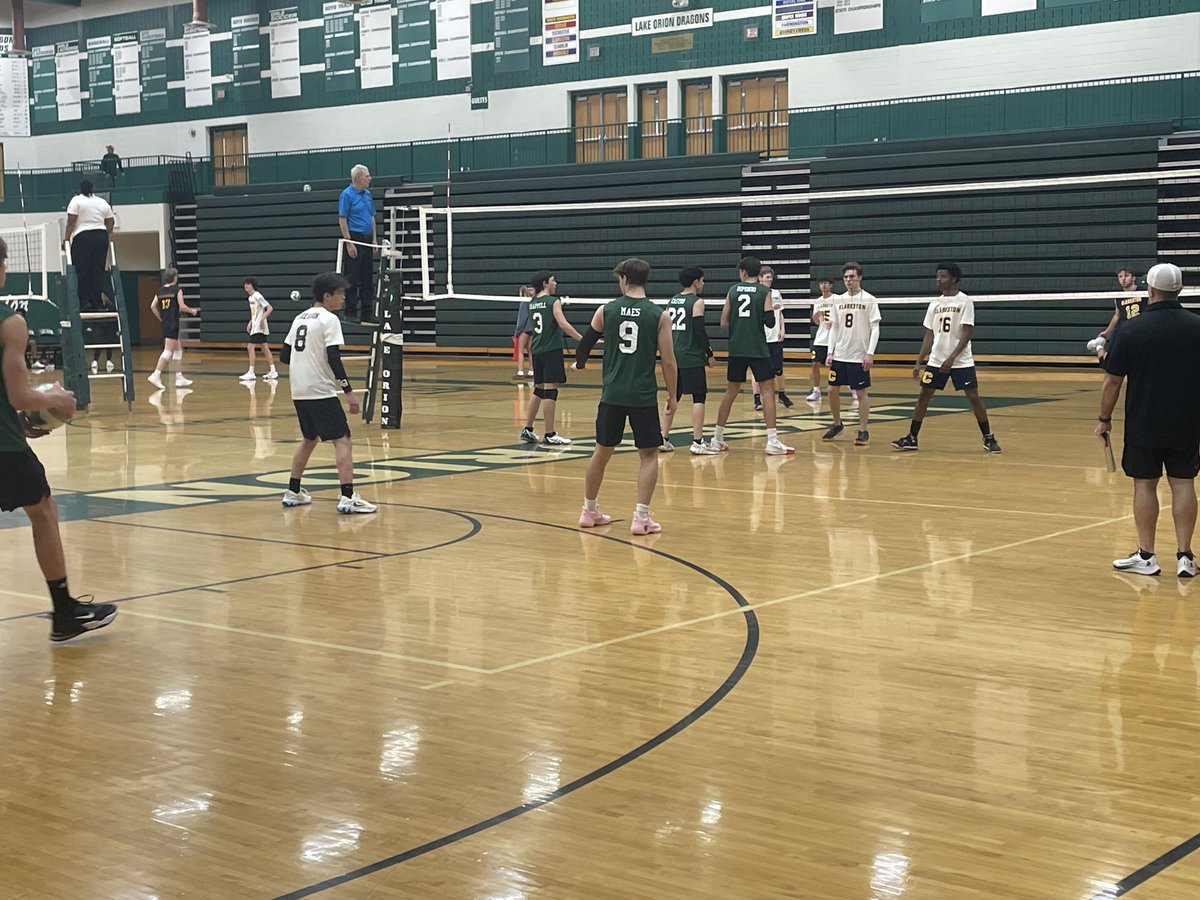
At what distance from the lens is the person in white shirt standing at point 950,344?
42.8 feet

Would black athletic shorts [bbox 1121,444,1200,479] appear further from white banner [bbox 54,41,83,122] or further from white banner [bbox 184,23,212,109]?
white banner [bbox 54,41,83,122]

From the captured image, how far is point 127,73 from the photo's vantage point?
3891 cm

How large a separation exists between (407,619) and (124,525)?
3.77 metres

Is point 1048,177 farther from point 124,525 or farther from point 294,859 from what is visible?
point 294,859

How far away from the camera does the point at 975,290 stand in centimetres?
2603

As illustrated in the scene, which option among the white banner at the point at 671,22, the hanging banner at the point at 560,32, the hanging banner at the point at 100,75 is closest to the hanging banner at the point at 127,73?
the hanging banner at the point at 100,75

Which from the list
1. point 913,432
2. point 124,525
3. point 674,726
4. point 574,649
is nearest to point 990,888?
point 674,726

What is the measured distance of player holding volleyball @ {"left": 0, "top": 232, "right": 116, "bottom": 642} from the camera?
593 centimetres

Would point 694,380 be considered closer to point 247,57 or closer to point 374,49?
point 374,49

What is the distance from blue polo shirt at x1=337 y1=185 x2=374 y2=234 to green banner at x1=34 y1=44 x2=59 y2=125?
2840 cm

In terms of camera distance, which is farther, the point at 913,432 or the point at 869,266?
the point at 869,266

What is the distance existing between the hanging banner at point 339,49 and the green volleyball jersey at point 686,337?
2379cm

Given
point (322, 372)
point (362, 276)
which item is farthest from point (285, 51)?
point (322, 372)

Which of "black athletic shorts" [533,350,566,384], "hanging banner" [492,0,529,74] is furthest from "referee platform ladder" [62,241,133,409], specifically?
"hanging banner" [492,0,529,74]
